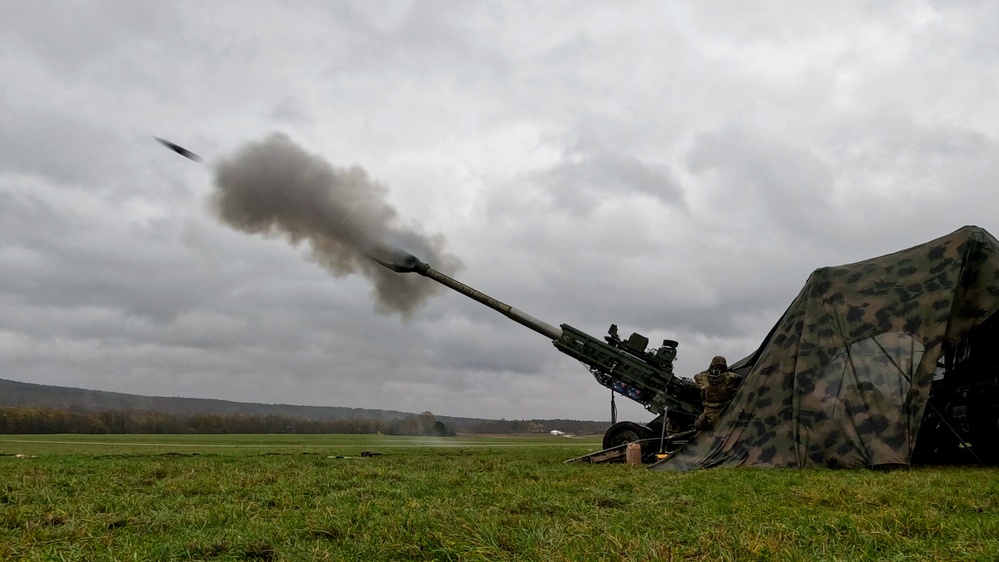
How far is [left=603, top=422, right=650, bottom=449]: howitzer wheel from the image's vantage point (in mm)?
17672

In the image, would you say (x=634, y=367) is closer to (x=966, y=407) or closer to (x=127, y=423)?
(x=966, y=407)

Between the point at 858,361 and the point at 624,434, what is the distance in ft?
22.8

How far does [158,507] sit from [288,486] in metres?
1.86

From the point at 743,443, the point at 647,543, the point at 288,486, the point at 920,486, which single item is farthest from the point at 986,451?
the point at 288,486

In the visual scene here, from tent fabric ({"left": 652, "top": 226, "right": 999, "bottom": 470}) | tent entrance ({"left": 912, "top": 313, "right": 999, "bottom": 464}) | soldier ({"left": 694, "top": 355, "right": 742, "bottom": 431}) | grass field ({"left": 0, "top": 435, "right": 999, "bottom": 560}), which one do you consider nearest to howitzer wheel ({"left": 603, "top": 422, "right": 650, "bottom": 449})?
soldier ({"left": 694, "top": 355, "right": 742, "bottom": 431})

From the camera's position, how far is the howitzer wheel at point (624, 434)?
58.0ft

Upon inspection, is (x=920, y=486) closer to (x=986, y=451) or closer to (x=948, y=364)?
(x=986, y=451)

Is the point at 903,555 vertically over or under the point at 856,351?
under

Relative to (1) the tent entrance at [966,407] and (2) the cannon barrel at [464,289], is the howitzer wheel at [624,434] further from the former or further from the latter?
(1) the tent entrance at [966,407]

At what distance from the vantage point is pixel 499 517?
5793 millimetres

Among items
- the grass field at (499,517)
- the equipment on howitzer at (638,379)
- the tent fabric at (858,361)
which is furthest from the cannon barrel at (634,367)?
the grass field at (499,517)

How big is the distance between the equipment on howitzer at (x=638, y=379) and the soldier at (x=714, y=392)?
1851 mm

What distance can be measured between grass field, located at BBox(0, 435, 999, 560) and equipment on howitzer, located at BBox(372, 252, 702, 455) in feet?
25.7

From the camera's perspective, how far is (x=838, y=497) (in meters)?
6.82
